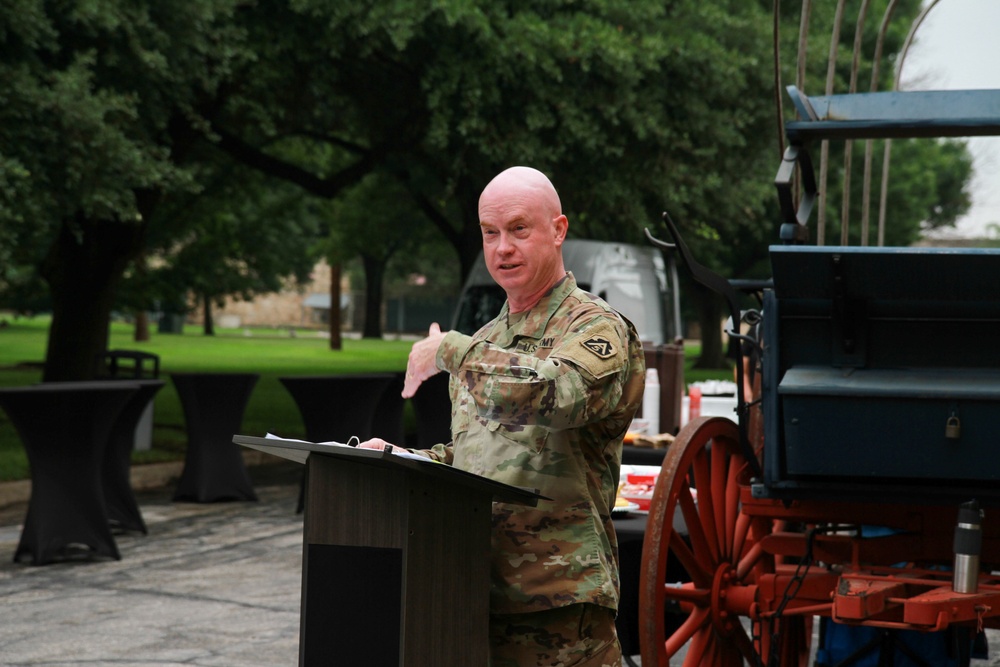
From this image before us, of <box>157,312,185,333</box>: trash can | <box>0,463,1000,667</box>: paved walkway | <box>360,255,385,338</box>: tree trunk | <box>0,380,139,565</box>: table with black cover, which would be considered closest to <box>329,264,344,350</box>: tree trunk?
<box>360,255,385,338</box>: tree trunk

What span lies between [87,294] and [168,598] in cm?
1178

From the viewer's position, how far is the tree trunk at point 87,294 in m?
18.3

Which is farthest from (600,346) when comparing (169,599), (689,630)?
(169,599)

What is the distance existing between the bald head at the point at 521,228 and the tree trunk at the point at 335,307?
137 ft

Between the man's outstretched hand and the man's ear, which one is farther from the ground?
the man's ear

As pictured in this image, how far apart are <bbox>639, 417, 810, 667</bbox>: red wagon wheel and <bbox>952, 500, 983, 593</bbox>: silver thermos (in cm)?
81

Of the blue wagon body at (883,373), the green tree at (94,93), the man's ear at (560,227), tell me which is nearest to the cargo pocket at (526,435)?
the man's ear at (560,227)

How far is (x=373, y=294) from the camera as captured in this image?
209 ft

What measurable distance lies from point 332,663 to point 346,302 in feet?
295

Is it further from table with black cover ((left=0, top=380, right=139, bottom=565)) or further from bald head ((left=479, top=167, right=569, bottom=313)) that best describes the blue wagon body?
table with black cover ((left=0, top=380, right=139, bottom=565))

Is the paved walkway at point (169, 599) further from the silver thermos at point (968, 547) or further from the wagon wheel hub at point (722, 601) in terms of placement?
the silver thermos at point (968, 547)

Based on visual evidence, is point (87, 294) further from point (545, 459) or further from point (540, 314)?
point (545, 459)

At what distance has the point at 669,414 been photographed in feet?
25.8

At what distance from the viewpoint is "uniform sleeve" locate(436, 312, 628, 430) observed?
8.54 ft
